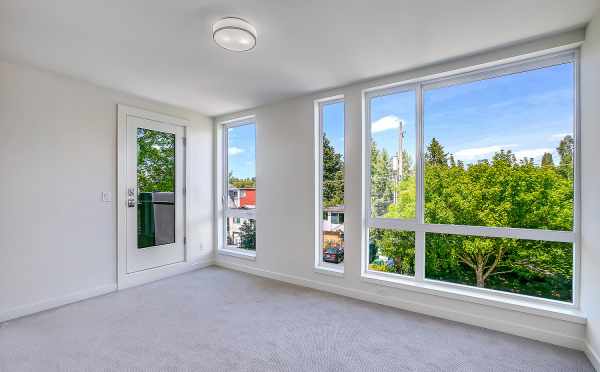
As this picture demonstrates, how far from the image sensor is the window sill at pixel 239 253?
427 centimetres

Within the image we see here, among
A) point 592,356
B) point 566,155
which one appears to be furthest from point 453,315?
point 566,155

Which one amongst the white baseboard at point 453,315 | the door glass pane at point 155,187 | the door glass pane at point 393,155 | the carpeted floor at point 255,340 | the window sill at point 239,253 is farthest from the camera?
the window sill at point 239,253

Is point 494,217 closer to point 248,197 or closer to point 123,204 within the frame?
point 248,197

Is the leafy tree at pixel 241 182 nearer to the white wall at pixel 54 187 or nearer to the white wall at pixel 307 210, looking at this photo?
the white wall at pixel 307 210

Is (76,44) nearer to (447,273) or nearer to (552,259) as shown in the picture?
(447,273)

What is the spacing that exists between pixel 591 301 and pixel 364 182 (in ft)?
6.73

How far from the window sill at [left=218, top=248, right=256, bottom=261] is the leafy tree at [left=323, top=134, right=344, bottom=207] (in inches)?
57.3

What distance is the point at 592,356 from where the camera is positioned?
2.03 m

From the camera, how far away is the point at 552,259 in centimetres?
245

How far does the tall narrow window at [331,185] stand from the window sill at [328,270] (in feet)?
0.04

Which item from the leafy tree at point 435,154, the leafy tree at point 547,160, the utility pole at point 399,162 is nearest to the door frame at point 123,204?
the utility pole at point 399,162

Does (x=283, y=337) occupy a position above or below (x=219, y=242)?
below

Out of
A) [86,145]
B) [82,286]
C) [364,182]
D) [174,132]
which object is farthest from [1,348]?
[364,182]

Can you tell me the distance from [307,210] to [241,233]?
1.44 m
